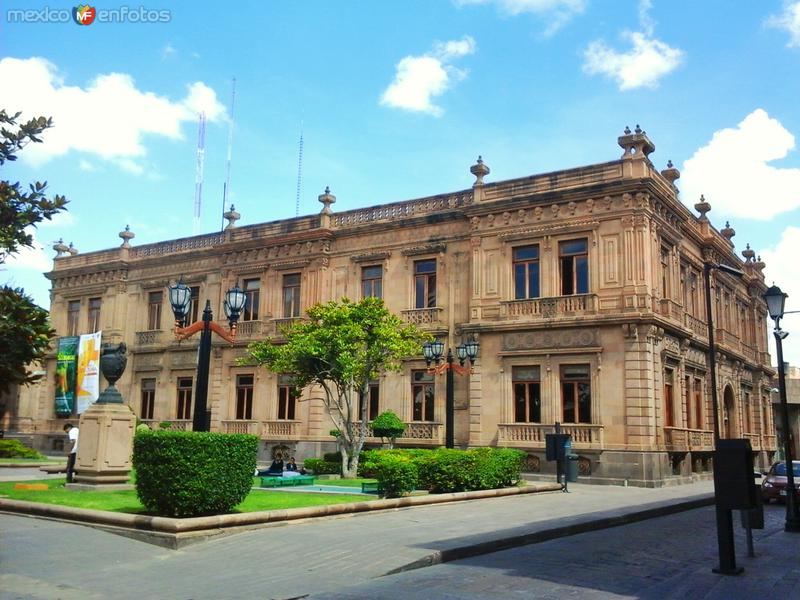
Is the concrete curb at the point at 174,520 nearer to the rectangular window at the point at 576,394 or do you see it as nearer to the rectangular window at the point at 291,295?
the rectangular window at the point at 576,394

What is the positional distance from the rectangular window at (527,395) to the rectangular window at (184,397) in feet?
56.0

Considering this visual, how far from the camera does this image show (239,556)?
1057 cm

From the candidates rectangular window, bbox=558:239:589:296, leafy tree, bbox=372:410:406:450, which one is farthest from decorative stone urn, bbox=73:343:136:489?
rectangular window, bbox=558:239:589:296

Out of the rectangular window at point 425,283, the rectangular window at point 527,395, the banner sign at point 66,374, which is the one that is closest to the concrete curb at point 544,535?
the rectangular window at point 527,395

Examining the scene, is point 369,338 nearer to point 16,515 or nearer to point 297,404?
point 297,404

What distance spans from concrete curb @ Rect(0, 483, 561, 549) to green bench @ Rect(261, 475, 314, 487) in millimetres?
4525

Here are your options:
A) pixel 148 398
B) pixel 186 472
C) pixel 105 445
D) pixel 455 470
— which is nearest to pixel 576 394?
pixel 455 470

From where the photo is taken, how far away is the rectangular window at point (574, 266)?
93.4 feet

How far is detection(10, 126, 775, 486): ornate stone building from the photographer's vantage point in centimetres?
2730

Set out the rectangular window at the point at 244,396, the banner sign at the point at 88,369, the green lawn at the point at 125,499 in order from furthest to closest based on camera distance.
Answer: the banner sign at the point at 88,369, the rectangular window at the point at 244,396, the green lawn at the point at 125,499

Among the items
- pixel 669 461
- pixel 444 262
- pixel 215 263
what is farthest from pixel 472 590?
pixel 215 263

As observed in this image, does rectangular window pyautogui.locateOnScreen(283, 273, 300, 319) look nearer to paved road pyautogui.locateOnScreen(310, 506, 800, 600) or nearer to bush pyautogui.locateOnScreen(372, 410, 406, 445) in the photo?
bush pyautogui.locateOnScreen(372, 410, 406, 445)

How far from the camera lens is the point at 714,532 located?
15250 mm

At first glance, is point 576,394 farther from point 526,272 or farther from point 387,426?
point 387,426
